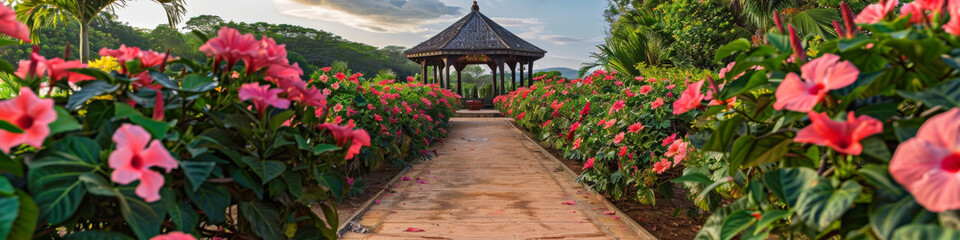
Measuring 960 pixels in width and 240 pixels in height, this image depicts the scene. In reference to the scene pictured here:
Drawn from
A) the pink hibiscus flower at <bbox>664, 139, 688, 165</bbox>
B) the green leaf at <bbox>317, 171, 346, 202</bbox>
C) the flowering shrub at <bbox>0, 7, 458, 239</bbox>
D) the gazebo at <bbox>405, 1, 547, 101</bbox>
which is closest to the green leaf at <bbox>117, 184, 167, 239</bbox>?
the flowering shrub at <bbox>0, 7, 458, 239</bbox>

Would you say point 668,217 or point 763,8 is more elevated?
point 763,8

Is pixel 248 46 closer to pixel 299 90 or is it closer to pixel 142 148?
pixel 299 90

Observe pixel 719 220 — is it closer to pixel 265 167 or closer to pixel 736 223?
pixel 736 223

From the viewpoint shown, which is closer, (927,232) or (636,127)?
(927,232)

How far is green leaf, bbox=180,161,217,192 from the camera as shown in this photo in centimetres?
75

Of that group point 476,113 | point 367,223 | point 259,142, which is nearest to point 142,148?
point 259,142

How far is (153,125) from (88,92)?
0.15 m

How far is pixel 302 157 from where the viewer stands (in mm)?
999

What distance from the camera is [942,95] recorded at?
66 cm

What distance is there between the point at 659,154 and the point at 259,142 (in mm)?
2629

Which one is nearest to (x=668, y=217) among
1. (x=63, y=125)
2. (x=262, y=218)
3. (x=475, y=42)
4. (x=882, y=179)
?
(x=882, y=179)

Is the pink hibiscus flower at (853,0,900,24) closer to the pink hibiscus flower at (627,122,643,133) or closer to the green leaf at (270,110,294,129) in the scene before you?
the green leaf at (270,110,294,129)

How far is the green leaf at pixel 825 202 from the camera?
67 cm

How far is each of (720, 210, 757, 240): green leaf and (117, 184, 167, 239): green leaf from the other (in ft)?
3.28
